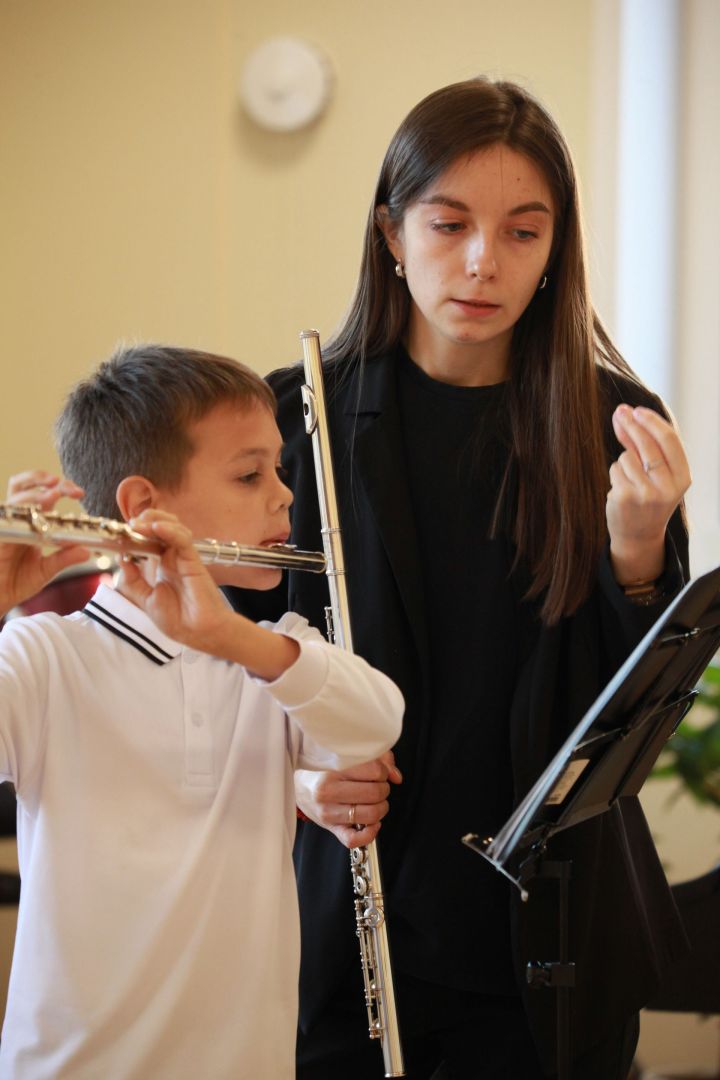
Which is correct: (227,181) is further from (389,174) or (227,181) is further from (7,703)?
(7,703)

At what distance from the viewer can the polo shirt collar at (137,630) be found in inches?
52.1

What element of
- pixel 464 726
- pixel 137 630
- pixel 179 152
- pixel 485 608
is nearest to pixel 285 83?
pixel 179 152

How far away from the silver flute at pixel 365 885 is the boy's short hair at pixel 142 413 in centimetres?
10

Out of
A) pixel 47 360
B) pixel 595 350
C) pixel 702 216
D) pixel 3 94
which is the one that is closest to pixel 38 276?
pixel 47 360

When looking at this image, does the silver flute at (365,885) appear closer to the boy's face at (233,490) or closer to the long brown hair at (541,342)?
the boy's face at (233,490)

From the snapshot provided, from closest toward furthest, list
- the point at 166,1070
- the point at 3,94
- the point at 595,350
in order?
the point at 166,1070 < the point at 595,350 < the point at 3,94

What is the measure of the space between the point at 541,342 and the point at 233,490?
0.53m

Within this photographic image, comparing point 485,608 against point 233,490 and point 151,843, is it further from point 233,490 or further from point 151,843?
point 151,843

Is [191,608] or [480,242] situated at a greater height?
[480,242]

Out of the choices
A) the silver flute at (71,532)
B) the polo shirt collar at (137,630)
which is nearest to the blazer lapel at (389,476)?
the polo shirt collar at (137,630)

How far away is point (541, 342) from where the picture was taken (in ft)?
5.64

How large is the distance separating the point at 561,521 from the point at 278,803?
1.72 ft

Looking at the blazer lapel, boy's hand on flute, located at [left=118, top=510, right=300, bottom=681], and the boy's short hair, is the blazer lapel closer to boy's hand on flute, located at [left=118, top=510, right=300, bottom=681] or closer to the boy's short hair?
the boy's short hair

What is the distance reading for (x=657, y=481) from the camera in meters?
1.42
